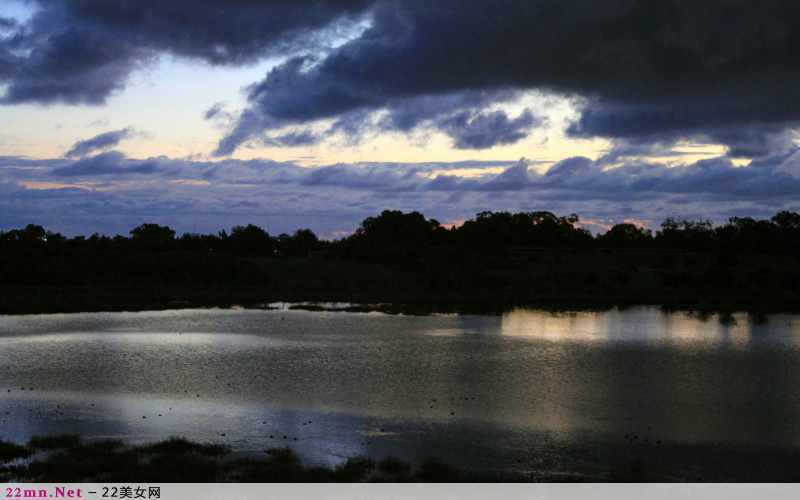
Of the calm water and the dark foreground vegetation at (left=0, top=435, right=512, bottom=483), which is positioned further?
the calm water

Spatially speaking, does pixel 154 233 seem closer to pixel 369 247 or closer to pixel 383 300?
pixel 369 247

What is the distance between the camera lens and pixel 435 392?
1545 centimetres

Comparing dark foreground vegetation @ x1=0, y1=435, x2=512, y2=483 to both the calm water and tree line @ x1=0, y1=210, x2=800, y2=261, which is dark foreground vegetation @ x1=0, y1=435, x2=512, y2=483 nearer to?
the calm water

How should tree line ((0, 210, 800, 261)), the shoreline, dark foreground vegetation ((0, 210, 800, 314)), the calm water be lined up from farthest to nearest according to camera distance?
1. tree line ((0, 210, 800, 261))
2. dark foreground vegetation ((0, 210, 800, 314))
3. the shoreline
4. the calm water

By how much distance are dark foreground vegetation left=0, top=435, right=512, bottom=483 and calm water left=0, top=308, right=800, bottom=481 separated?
2.12 feet

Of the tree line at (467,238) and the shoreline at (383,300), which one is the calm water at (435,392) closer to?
the shoreline at (383,300)

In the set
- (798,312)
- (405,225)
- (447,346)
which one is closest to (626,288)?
(798,312)

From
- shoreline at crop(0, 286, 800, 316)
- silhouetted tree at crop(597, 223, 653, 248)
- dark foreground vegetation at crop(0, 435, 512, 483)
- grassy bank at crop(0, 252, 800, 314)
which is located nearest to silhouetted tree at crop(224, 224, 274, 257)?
grassy bank at crop(0, 252, 800, 314)

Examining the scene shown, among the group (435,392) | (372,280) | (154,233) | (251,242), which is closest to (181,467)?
(435,392)

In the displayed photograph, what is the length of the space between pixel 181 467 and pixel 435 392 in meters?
7.29

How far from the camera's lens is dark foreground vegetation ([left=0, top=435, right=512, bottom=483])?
9141 mm

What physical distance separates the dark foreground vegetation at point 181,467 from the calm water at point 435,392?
65 centimetres

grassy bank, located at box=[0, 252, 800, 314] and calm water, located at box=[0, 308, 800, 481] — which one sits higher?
grassy bank, located at box=[0, 252, 800, 314]

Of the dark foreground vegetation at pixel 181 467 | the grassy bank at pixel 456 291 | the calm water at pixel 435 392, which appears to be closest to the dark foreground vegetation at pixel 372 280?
the grassy bank at pixel 456 291
